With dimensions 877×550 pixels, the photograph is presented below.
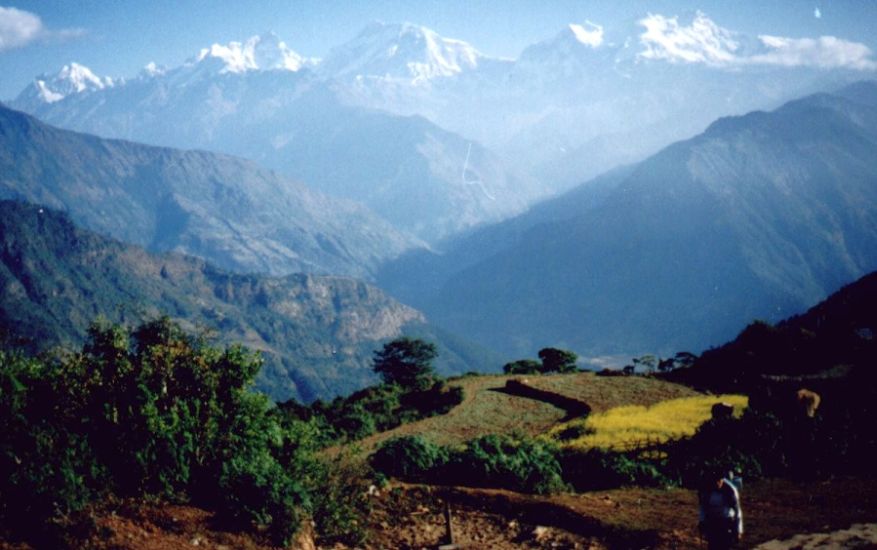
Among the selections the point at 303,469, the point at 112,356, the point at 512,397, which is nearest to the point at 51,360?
the point at 112,356

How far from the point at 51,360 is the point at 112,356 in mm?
1976

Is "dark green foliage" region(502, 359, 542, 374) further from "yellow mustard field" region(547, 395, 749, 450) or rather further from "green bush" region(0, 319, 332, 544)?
"green bush" region(0, 319, 332, 544)

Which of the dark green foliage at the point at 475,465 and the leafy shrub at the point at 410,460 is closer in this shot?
the dark green foliage at the point at 475,465

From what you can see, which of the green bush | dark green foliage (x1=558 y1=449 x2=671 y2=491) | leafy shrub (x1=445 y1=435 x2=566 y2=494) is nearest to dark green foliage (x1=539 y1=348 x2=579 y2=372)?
dark green foliage (x1=558 y1=449 x2=671 y2=491)

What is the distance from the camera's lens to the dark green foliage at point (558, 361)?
70500 mm

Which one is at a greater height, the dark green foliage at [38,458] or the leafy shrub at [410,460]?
the dark green foliage at [38,458]

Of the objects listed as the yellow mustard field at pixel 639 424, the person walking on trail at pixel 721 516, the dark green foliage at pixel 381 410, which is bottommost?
the dark green foliage at pixel 381 410

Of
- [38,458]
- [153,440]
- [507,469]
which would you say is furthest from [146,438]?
[507,469]

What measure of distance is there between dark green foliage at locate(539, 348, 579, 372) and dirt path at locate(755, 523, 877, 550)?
185ft

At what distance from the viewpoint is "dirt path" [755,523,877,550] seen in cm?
1298

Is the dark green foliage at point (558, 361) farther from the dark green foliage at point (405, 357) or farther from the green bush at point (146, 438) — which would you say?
the green bush at point (146, 438)

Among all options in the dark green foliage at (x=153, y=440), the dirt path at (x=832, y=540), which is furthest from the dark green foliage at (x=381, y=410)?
the dirt path at (x=832, y=540)

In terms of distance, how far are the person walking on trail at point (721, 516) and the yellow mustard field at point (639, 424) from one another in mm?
12980

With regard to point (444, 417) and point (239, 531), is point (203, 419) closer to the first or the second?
point (239, 531)
